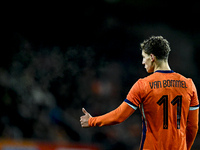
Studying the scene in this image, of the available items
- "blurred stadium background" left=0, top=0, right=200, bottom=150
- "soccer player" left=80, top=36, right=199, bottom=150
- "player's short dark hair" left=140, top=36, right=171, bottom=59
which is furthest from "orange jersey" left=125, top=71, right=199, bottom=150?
"blurred stadium background" left=0, top=0, right=200, bottom=150

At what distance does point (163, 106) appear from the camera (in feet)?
6.09

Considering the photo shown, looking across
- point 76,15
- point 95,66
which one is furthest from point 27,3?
point 95,66

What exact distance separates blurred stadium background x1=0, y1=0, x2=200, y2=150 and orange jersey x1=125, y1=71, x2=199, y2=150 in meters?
3.07

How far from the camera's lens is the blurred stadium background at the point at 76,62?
17.5 ft

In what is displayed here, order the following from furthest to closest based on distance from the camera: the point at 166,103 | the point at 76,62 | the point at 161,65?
the point at 76,62, the point at 161,65, the point at 166,103

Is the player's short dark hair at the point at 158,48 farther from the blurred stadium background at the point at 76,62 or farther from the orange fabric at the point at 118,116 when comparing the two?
the blurred stadium background at the point at 76,62

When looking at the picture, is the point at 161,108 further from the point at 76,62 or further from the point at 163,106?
the point at 76,62

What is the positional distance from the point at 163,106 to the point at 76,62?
14.6 ft

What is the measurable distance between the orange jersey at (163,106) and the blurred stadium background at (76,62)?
10.1ft

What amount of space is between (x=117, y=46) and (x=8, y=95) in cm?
337

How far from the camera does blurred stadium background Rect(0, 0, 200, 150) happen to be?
5332mm

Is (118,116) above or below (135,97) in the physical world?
below

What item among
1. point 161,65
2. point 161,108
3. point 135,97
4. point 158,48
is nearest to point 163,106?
point 161,108

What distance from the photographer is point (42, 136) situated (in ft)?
16.6
